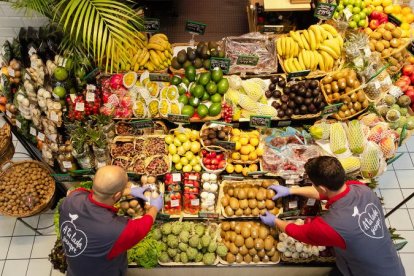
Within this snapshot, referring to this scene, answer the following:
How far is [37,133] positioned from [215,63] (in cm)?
222

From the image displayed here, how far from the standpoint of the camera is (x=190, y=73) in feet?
14.3

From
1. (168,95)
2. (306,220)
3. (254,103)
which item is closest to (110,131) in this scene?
(168,95)

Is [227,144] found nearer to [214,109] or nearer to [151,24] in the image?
[214,109]

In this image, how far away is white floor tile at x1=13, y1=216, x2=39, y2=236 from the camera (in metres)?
4.62

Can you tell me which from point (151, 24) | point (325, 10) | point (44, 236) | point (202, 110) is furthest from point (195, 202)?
point (325, 10)

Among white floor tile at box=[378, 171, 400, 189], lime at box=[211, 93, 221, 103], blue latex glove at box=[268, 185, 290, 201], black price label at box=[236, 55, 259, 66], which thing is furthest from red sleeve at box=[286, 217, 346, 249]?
white floor tile at box=[378, 171, 400, 189]

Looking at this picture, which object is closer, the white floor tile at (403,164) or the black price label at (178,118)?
the black price label at (178,118)

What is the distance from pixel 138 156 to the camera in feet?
13.4

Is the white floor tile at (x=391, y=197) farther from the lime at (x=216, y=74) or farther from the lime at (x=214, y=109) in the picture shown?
the lime at (x=216, y=74)

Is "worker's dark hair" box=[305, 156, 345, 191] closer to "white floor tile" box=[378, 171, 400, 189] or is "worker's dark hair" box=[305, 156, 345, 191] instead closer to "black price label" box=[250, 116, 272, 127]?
"black price label" box=[250, 116, 272, 127]

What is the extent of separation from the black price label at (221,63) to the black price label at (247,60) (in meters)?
0.15

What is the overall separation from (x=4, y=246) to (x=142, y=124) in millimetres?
2290

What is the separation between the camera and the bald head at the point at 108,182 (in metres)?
2.85

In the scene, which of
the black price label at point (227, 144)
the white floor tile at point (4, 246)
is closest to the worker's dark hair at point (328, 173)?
the black price label at point (227, 144)
